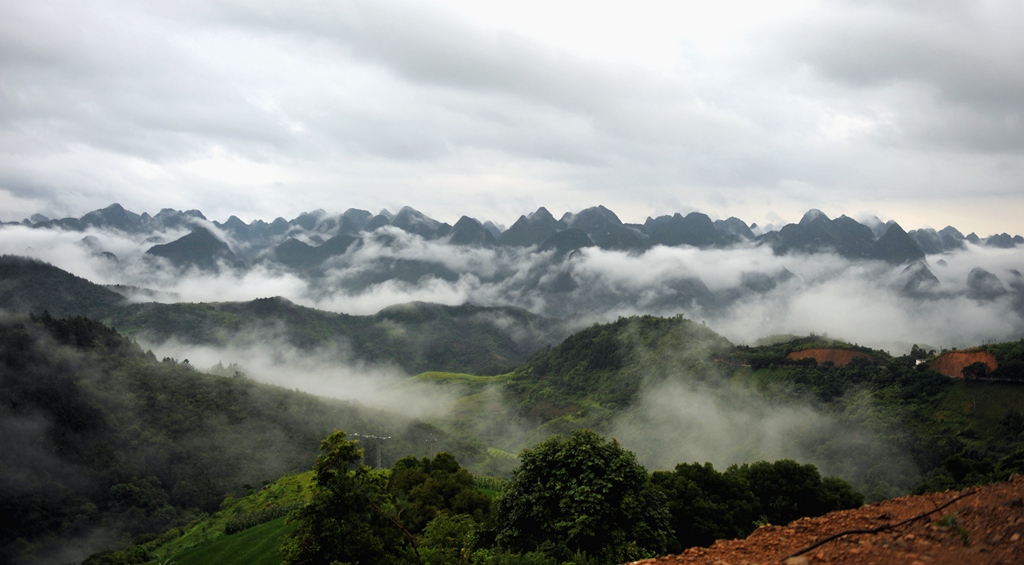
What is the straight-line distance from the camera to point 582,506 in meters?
22.1

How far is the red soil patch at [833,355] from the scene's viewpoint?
4444 inches

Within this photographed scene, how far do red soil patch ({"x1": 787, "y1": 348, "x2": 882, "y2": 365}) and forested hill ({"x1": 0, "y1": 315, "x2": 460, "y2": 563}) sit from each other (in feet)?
254

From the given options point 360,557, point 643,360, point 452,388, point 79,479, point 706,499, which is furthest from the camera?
point 452,388

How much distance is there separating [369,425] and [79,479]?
45373 mm

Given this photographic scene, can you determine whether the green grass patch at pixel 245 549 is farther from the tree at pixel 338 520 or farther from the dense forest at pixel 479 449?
the tree at pixel 338 520

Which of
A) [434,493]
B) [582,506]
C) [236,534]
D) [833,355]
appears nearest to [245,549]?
[236,534]

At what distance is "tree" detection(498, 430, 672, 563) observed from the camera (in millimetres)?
21688

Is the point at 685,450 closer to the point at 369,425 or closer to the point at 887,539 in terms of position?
the point at 369,425

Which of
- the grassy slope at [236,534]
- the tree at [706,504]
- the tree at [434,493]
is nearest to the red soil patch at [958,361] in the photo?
the tree at [706,504]

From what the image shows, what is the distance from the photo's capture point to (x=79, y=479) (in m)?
78.1

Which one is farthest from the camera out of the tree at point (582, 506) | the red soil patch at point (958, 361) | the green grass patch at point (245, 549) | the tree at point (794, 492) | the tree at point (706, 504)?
the red soil patch at point (958, 361)

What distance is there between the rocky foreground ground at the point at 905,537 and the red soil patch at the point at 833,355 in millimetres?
116687

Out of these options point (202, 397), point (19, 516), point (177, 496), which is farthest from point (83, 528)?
point (202, 397)

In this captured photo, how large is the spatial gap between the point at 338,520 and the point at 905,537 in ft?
49.4
